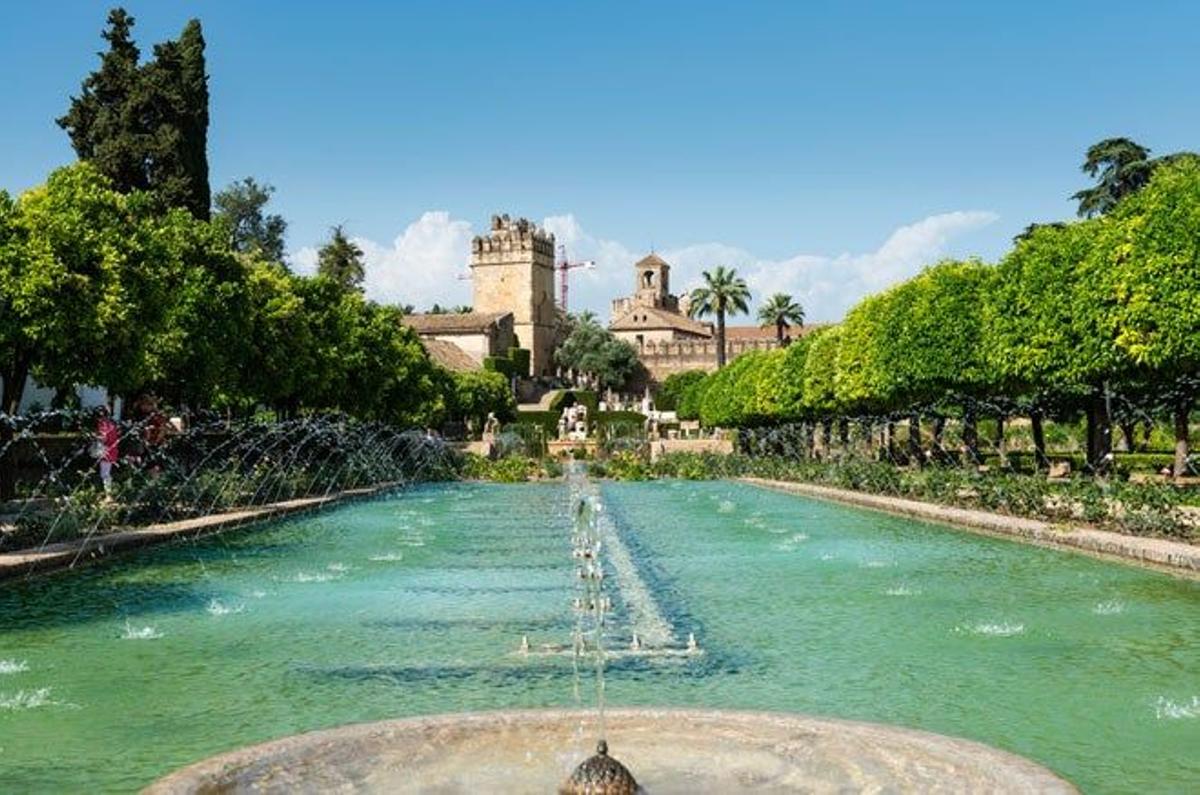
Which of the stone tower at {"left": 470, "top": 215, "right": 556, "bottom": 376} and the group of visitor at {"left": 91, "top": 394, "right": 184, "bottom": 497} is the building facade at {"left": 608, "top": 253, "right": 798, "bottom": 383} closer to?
the stone tower at {"left": 470, "top": 215, "right": 556, "bottom": 376}

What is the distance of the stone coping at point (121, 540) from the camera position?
12.0 meters

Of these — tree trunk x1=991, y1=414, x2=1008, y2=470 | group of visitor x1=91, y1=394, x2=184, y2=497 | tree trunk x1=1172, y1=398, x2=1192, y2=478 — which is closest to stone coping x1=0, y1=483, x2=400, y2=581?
group of visitor x1=91, y1=394, x2=184, y2=497

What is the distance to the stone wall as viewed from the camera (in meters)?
106

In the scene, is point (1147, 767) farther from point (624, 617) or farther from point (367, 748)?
point (624, 617)

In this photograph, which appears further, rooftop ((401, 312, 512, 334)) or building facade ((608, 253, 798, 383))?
building facade ((608, 253, 798, 383))

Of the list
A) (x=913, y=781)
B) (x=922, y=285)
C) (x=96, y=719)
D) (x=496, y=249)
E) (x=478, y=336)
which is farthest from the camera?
(x=496, y=249)

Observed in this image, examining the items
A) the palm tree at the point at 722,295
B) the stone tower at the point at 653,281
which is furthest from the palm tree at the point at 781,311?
the stone tower at the point at 653,281

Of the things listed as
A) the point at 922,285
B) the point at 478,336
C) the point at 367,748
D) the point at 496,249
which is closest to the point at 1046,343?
the point at 922,285

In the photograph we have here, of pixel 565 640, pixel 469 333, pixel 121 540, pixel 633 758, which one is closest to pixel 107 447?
pixel 121 540

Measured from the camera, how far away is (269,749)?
4.97 m

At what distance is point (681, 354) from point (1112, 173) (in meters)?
58.3

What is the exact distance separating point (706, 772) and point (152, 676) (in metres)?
4.19

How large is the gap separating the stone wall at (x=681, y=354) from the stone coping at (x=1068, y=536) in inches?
3296

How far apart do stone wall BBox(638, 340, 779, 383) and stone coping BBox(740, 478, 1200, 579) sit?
83.7m
